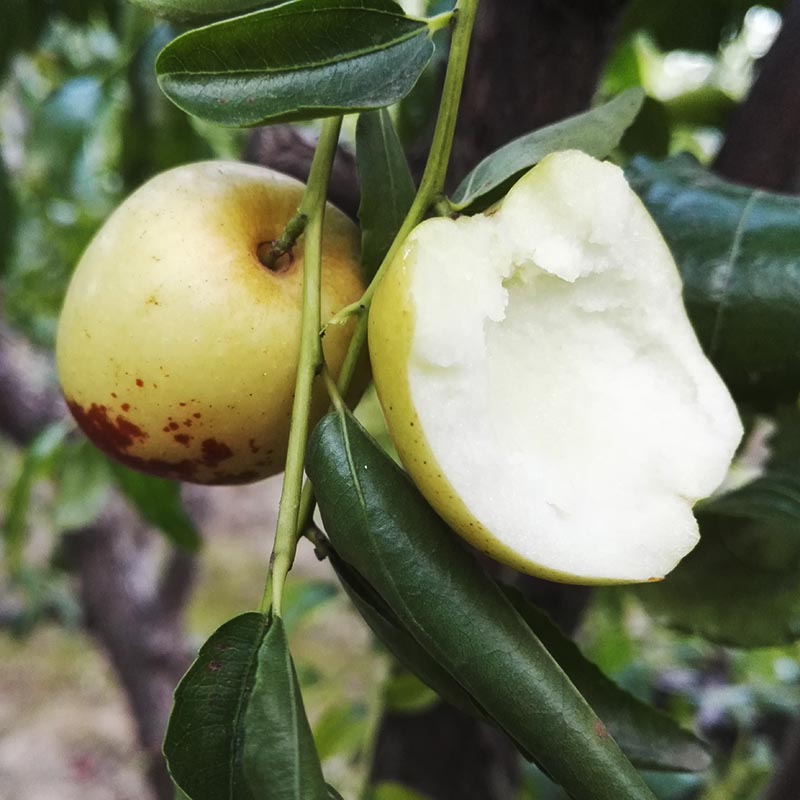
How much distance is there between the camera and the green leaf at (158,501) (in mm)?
714

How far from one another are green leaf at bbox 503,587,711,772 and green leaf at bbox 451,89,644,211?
0.50 feet

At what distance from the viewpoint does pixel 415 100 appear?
666mm

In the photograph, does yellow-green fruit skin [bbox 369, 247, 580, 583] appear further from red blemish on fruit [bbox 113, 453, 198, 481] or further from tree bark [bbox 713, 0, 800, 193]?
tree bark [bbox 713, 0, 800, 193]

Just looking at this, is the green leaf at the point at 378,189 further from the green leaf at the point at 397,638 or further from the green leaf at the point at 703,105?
the green leaf at the point at 703,105

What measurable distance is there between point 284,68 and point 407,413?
0.42 feet

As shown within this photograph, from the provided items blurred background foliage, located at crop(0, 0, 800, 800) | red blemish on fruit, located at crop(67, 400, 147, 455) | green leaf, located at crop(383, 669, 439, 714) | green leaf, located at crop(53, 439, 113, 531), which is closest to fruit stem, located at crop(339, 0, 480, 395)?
red blemish on fruit, located at crop(67, 400, 147, 455)

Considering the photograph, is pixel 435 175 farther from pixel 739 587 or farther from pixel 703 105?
pixel 703 105

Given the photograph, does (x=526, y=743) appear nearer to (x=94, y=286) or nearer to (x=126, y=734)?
(x=94, y=286)

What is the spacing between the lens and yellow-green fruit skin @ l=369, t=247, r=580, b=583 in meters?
0.27

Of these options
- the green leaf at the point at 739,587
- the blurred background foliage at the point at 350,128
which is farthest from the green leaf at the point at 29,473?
the green leaf at the point at 739,587

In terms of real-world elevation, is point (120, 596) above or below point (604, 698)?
below

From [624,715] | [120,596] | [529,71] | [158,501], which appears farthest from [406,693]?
[120,596]

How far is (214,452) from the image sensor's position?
1.17ft

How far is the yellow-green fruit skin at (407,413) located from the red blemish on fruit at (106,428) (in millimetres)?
130
